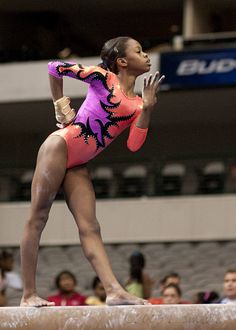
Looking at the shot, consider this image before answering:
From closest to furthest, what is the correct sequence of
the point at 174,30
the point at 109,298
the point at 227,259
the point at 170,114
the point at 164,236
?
the point at 109,298 < the point at 227,259 < the point at 164,236 < the point at 170,114 < the point at 174,30

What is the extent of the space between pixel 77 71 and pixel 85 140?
0.39 m

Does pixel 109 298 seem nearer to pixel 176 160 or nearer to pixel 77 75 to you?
pixel 77 75

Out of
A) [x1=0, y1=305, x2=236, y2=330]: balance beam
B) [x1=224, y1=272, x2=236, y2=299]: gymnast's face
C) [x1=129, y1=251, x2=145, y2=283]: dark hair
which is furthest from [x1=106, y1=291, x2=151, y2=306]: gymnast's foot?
[x1=129, y1=251, x2=145, y2=283]: dark hair

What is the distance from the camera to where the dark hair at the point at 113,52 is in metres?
6.20

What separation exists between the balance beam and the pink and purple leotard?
93cm

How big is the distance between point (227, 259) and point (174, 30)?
835 centimetres

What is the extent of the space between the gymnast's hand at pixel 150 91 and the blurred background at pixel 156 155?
21.6ft

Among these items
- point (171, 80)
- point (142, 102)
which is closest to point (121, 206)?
point (171, 80)

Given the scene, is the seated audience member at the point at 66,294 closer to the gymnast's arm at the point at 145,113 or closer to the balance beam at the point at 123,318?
the gymnast's arm at the point at 145,113

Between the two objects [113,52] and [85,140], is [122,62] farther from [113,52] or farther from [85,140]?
[85,140]

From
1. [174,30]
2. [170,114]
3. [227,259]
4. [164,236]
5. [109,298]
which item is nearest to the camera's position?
[109,298]

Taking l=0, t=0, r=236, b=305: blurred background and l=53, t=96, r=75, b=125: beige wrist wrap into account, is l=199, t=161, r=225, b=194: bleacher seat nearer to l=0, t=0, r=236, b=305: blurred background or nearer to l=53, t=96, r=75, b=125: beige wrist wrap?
l=0, t=0, r=236, b=305: blurred background

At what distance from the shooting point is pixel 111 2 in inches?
755

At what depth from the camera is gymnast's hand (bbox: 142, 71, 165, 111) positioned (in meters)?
6.02
